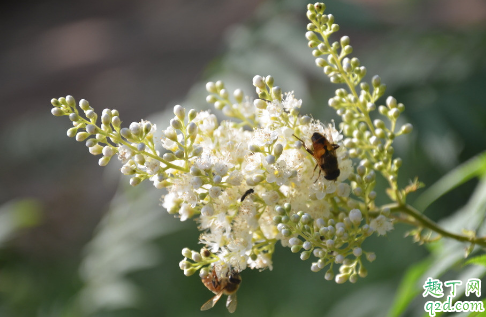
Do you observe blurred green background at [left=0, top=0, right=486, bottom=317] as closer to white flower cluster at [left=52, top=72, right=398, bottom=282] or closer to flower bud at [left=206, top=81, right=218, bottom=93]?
white flower cluster at [left=52, top=72, right=398, bottom=282]

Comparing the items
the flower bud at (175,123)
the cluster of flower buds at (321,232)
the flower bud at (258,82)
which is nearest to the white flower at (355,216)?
the cluster of flower buds at (321,232)

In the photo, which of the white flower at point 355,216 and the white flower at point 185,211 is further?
the white flower at point 185,211

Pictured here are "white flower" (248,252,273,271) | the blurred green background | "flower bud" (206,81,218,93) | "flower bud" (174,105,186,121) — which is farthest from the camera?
the blurred green background

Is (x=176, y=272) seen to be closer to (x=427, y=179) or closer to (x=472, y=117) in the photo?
(x=427, y=179)

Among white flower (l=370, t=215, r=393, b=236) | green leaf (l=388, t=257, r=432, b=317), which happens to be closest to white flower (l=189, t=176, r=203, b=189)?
white flower (l=370, t=215, r=393, b=236)

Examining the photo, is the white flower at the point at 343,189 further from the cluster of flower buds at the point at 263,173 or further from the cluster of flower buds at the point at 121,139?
the cluster of flower buds at the point at 121,139
